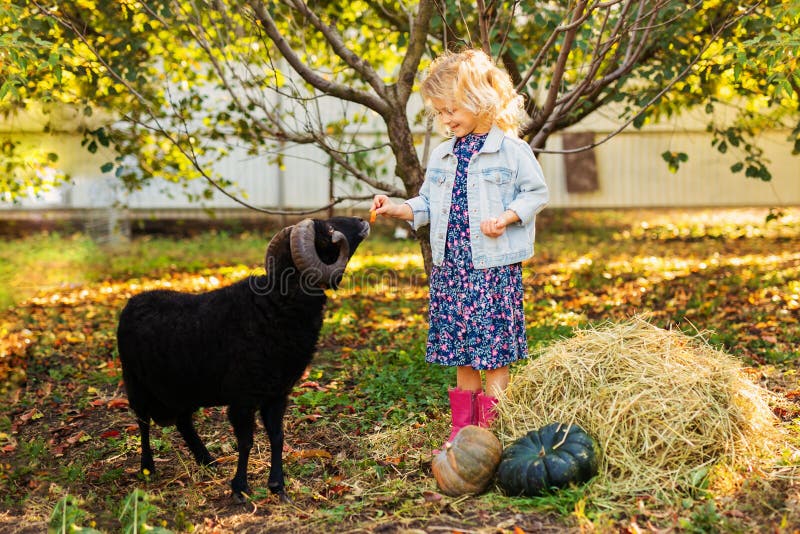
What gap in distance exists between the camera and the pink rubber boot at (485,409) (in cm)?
452

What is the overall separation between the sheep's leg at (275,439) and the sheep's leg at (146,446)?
865 mm

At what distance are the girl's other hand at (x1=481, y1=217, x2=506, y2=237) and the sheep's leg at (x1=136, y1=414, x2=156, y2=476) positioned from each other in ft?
7.56

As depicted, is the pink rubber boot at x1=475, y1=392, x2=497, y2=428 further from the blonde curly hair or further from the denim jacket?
the blonde curly hair

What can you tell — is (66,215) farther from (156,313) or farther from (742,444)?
(742,444)

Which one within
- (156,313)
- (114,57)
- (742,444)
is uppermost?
(114,57)

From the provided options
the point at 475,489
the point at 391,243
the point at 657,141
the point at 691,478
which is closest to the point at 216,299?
the point at 475,489

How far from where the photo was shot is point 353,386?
6223 mm

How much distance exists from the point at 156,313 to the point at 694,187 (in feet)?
44.4

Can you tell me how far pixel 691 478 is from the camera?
12.5ft

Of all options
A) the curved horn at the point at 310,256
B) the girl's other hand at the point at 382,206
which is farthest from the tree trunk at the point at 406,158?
the curved horn at the point at 310,256

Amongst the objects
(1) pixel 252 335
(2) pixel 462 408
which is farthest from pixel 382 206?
(2) pixel 462 408

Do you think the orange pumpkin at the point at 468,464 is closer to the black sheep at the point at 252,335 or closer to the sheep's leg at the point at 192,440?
the black sheep at the point at 252,335

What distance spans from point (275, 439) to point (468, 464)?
3.63ft

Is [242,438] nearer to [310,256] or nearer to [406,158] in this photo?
[310,256]
